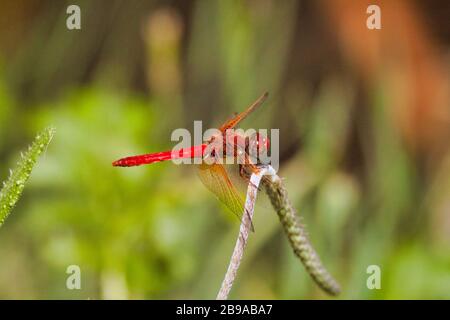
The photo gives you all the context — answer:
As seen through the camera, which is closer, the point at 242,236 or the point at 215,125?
the point at 242,236

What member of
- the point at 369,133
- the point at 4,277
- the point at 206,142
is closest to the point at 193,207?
the point at 4,277

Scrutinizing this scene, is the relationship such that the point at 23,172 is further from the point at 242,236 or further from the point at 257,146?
the point at 257,146

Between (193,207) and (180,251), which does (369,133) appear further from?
(180,251)

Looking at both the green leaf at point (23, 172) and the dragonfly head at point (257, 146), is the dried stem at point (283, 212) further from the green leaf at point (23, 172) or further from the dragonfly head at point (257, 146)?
the green leaf at point (23, 172)

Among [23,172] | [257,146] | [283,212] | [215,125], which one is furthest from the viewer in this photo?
[215,125]

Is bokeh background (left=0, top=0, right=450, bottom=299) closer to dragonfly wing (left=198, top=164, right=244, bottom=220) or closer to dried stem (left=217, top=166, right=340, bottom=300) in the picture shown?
dragonfly wing (left=198, top=164, right=244, bottom=220)

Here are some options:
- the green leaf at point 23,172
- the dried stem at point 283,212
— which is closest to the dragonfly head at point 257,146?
the dried stem at point 283,212

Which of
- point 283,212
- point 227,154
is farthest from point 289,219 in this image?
point 227,154
